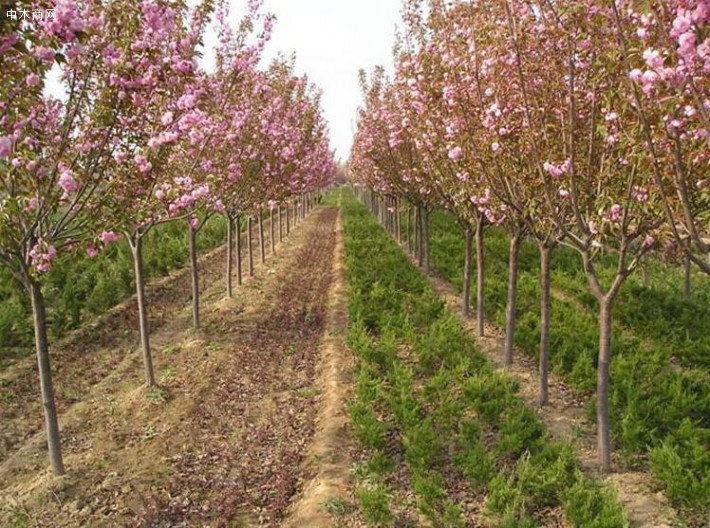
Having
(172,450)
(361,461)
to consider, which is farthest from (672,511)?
(172,450)

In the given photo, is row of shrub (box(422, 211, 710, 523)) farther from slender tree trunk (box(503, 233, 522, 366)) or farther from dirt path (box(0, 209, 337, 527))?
dirt path (box(0, 209, 337, 527))

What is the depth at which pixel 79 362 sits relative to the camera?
9.62 meters

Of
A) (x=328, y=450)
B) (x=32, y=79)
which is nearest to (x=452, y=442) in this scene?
(x=328, y=450)

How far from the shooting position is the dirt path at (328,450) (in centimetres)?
544

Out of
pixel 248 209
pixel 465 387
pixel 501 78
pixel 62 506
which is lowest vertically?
pixel 62 506

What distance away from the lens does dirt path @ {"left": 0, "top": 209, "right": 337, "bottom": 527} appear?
5.67 meters

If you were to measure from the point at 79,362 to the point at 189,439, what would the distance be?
3.81 m

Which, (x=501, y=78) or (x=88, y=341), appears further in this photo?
(x=88, y=341)

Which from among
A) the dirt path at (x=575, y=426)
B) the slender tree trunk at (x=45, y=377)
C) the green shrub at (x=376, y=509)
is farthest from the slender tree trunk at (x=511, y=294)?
the slender tree trunk at (x=45, y=377)

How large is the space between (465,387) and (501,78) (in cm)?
385

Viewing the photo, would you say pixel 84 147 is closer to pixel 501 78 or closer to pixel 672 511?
pixel 501 78

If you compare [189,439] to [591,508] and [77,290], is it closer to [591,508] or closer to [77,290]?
[591,508]

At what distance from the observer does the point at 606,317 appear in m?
6.08

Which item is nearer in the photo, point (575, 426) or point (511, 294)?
point (575, 426)
